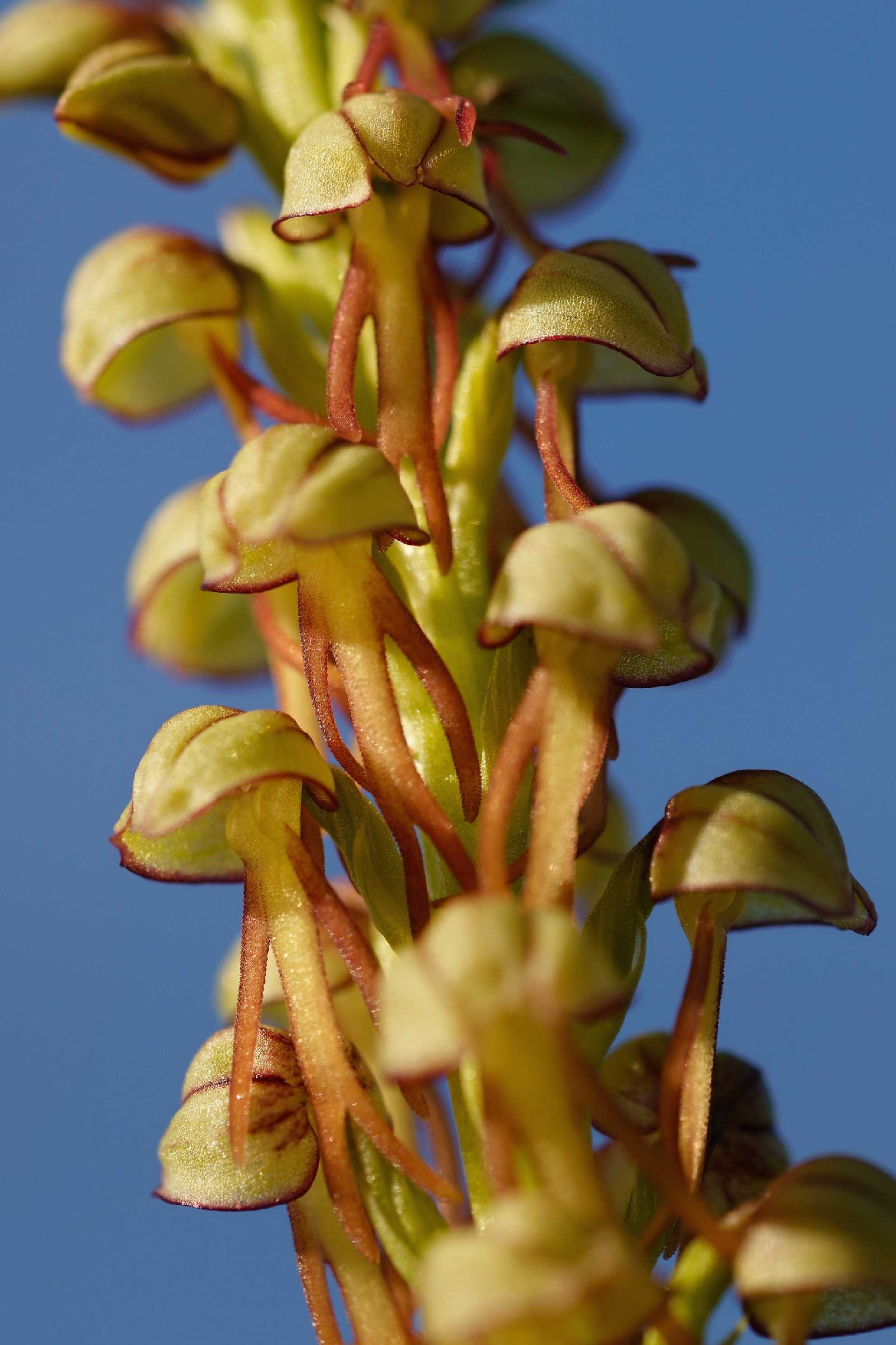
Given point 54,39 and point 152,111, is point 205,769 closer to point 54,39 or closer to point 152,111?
point 152,111

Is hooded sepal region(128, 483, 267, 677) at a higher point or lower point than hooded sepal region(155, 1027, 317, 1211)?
higher

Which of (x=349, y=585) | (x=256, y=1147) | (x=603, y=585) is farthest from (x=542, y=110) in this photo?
(x=256, y=1147)

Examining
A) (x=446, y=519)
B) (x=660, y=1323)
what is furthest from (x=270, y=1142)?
(x=446, y=519)

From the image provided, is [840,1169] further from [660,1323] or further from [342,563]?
[342,563]

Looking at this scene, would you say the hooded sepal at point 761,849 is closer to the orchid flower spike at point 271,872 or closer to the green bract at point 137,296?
the orchid flower spike at point 271,872

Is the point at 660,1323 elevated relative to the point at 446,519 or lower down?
lower down

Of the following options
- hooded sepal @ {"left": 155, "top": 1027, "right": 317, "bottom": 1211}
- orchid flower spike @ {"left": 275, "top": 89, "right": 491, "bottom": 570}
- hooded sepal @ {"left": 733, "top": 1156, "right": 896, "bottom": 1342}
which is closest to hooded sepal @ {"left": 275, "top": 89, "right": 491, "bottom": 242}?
orchid flower spike @ {"left": 275, "top": 89, "right": 491, "bottom": 570}

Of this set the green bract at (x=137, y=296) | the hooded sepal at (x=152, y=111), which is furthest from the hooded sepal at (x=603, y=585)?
the hooded sepal at (x=152, y=111)

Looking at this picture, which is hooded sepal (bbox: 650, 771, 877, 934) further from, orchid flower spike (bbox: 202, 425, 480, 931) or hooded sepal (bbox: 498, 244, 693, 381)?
hooded sepal (bbox: 498, 244, 693, 381)
